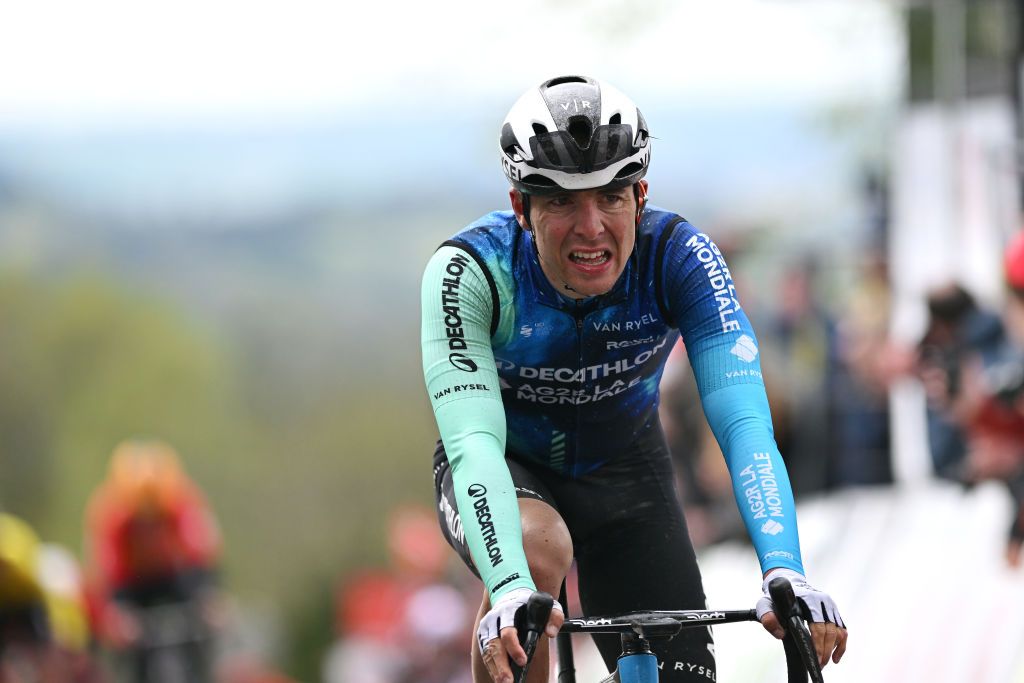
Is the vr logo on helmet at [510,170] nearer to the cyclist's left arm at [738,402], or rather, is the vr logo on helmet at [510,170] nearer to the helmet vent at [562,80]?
the helmet vent at [562,80]

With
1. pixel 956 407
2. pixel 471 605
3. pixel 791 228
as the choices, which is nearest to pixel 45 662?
pixel 471 605

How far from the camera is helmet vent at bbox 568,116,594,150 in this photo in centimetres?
397

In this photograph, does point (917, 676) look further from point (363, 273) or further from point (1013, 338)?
point (363, 273)

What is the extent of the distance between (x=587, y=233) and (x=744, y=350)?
1.80ft

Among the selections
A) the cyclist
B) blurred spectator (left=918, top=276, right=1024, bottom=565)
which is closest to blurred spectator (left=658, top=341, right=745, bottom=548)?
blurred spectator (left=918, top=276, right=1024, bottom=565)

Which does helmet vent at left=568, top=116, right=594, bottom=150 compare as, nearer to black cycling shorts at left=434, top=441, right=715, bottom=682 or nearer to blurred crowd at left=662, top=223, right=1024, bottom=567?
black cycling shorts at left=434, top=441, right=715, bottom=682

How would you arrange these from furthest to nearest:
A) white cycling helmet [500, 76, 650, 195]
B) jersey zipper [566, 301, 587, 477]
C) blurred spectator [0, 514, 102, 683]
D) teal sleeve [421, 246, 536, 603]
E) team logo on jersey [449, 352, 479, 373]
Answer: blurred spectator [0, 514, 102, 683] < jersey zipper [566, 301, 587, 477] < team logo on jersey [449, 352, 479, 373] < white cycling helmet [500, 76, 650, 195] < teal sleeve [421, 246, 536, 603]

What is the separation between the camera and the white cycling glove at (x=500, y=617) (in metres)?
3.54

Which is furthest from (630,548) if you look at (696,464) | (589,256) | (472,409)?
(696,464)

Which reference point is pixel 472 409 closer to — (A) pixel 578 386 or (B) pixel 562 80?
(A) pixel 578 386

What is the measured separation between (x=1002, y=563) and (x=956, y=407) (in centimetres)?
167

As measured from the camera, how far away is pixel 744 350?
4.16m

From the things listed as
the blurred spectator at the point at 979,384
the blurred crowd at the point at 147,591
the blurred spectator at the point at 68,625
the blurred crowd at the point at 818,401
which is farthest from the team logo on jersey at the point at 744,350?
the blurred crowd at the point at 147,591

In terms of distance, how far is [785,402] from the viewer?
11234 mm
